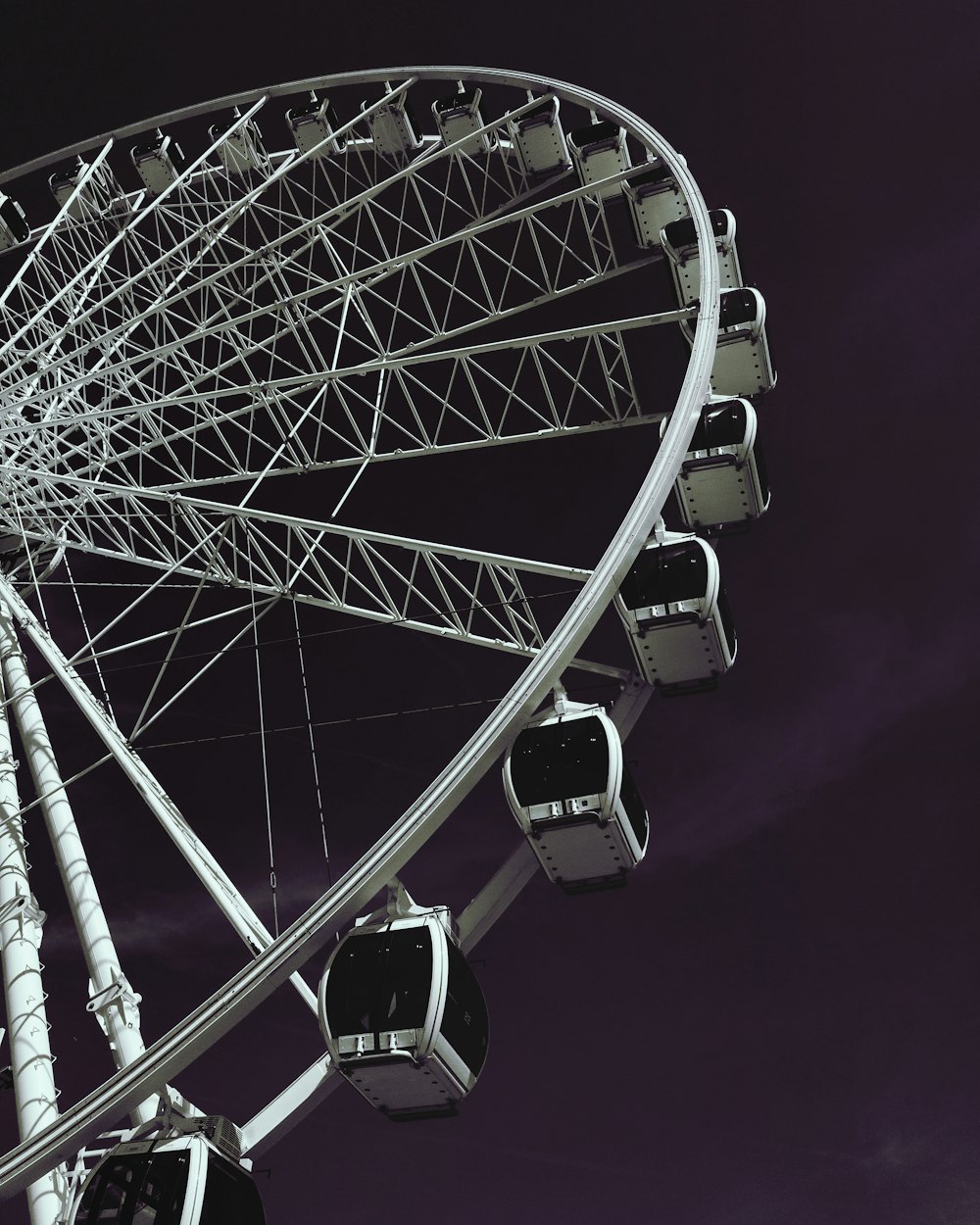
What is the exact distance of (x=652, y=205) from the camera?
17.7 m

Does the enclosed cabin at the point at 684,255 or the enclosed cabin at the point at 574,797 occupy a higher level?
the enclosed cabin at the point at 684,255

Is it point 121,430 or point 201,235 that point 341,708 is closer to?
point 121,430

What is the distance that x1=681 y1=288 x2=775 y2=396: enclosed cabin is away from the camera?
14.8 meters

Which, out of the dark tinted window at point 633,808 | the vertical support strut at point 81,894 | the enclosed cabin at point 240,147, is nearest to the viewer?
the dark tinted window at point 633,808

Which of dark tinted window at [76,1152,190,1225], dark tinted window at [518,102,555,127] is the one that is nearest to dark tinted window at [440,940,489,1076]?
dark tinted window at [76,1152,190,1225]

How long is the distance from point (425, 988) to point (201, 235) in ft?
36.5

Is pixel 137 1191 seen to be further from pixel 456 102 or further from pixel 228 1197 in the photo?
pixel 456 102

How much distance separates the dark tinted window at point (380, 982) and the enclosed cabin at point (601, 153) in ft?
42.5

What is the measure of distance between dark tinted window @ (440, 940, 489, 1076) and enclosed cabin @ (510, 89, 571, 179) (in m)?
13.7

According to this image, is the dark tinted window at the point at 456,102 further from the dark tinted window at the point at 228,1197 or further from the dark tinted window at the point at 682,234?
the dark tinted window at the point at 228,1197

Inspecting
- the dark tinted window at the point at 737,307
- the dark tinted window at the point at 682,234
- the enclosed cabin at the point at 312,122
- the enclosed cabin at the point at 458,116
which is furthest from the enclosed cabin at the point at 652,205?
the enclosed cabin at the point at 312,122

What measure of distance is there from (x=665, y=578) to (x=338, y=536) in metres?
6.77

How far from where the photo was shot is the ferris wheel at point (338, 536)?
325 inches

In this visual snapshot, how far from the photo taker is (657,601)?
11031 mm
